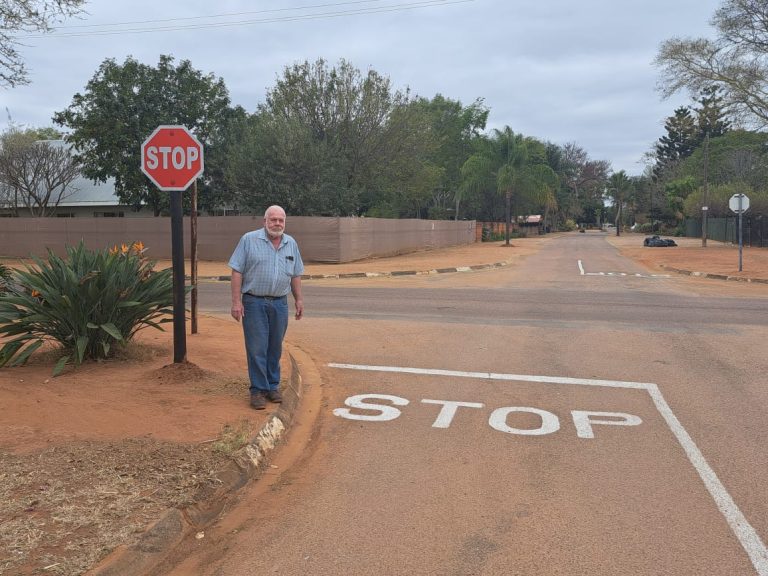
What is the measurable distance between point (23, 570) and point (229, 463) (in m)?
1.49

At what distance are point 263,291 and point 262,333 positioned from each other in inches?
14.7

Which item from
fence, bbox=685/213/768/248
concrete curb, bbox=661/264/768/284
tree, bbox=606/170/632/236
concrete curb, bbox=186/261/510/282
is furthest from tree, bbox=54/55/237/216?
tree, bbox=606/170/632/236

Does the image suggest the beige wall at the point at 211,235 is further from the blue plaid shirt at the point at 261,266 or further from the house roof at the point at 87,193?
the blue plaid shirt at the point at 261,266

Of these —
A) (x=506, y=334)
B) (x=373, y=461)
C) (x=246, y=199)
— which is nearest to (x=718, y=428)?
(x=373, y=461)

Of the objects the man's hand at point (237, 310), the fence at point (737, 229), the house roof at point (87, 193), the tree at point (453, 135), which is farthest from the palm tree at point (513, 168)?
the man's hand at point (237, 310)

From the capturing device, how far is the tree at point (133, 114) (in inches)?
1150

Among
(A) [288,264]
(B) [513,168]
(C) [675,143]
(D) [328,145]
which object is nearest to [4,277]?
(A) [288,264]

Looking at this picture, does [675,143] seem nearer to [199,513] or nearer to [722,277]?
[722,277]

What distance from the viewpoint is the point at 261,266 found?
5422 millimetres

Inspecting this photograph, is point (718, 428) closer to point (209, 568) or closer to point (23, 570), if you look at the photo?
point (209, 568)

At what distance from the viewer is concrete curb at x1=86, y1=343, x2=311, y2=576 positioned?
3119 millimetres

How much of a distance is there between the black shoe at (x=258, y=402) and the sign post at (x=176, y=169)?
1214 mm

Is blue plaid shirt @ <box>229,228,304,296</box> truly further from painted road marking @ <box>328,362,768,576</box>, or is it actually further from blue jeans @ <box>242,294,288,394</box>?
painted road marking @ <box>328,362,768,576</box>

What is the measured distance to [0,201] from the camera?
3891cm
